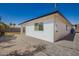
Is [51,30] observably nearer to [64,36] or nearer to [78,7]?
[64,36]

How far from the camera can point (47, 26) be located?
12.3ft

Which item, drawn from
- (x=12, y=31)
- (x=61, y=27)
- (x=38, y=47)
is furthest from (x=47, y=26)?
(x=12, y=31)

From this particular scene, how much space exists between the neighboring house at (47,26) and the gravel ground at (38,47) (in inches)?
4.7

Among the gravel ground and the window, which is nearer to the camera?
the gravel ground

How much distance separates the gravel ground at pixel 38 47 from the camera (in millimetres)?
3639

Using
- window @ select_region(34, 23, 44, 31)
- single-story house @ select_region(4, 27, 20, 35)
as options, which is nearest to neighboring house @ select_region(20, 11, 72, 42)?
window @ select_region(34, 23, 44, 31)

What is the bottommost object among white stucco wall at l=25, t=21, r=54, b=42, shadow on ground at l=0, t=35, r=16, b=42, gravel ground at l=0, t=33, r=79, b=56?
gravel ground at l=0, t=33, r=79, b=56

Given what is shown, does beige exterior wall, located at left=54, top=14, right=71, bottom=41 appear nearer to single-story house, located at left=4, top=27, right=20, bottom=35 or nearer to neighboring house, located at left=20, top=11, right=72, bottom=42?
neighboring house, located at left=20, top=11, right=72, bottom=42

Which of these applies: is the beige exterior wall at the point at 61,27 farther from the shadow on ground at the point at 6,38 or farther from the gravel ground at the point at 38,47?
the shadow on ground at the point at 6,38

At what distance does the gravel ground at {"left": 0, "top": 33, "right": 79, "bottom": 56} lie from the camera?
3.64 meters

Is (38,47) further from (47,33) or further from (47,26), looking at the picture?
(47,26)

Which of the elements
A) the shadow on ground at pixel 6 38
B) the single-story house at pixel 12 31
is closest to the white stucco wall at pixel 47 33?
the single-story house at pixel 12 31

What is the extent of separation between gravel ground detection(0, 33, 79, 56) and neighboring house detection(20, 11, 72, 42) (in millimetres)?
120

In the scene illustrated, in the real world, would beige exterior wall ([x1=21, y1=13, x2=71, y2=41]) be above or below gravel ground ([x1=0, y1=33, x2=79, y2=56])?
above
